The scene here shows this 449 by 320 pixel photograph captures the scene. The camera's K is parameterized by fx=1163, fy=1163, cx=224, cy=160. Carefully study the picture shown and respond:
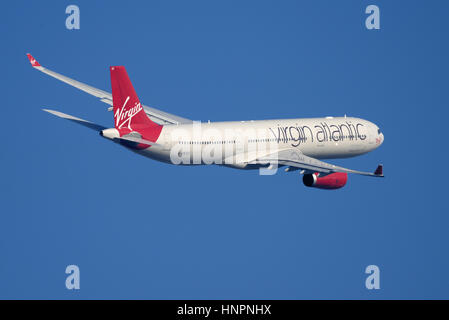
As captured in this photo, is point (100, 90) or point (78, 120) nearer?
point (78, 120)

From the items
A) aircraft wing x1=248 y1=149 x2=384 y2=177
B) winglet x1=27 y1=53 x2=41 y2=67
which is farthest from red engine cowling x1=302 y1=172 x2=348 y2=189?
winglet x1=27 y1=53 x2=41 y2=67

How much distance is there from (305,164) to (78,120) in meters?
18.5

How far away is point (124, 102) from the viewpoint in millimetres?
90312

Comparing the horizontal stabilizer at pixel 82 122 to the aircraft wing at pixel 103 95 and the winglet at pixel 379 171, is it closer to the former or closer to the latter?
the aircraft wing at pixel 103 95

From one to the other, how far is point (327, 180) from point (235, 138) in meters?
8.71

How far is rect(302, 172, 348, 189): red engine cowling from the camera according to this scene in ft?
318

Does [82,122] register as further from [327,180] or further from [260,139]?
[327,180]

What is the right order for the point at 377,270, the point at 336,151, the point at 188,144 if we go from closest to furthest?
the point at 377,270 → the point at 188,144 → the point at 336,151

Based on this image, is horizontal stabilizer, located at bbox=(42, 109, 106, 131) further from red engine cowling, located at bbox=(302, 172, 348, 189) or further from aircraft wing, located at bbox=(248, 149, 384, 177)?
red engine cowling, located at bbox=(302, 172, 348, 189)

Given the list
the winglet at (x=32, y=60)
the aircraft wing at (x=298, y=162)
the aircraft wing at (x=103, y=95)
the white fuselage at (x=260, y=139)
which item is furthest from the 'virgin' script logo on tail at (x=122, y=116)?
the winglet at (x=32, y=60)

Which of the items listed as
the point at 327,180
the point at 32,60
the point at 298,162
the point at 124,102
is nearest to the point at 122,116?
the point at 124,102

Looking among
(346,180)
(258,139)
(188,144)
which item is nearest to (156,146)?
(188,144)

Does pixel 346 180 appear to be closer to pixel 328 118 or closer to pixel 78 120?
pixel 328 118

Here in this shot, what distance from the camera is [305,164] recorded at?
308 ft
